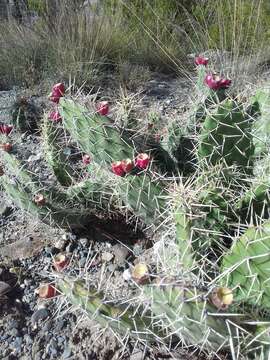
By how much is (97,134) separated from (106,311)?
967mm

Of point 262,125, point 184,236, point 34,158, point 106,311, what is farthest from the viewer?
point 34,158

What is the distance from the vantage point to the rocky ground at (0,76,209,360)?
189cm

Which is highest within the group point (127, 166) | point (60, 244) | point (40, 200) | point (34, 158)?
point (127, 166)

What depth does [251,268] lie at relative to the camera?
1.51 m

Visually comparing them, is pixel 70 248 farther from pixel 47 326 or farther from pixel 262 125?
pixel 262 125

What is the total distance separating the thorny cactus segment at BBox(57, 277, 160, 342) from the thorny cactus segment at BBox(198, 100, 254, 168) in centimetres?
82

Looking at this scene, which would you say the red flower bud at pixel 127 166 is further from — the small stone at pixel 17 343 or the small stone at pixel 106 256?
the small stone at pixel 17 343

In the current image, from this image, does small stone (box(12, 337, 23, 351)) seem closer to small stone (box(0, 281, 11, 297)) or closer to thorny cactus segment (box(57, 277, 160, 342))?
small stone (box(0, 281, 11, 297))

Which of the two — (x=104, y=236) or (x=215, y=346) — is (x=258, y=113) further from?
(x=215, y=346)

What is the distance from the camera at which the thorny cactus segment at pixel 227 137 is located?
213 cm

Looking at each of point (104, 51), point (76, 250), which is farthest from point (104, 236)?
point (104, 51)

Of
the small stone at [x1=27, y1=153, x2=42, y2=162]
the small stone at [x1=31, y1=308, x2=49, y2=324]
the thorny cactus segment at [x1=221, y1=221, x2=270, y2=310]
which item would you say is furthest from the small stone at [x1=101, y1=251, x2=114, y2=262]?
the small stone at [x1=27, y1=153, x2=42, y2=162]

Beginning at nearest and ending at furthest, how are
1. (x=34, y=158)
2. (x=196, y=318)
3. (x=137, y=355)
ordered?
(x=196, y=318) → (x=137, y=355) → (x=34, y=158)

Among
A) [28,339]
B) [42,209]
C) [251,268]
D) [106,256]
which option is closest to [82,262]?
[106,256]
